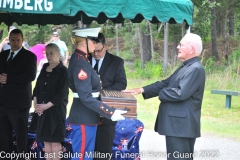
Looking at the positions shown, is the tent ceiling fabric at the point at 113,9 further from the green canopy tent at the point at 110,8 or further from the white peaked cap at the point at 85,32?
the white peaked cap at the point at 85,32

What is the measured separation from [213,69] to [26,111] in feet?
55.0

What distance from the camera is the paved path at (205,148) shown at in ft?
25.8

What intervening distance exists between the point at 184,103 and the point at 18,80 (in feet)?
6.94

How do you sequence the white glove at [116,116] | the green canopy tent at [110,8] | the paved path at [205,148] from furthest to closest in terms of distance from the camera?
the paved path at [205,148]
the white glove at [116,116]
the green canopy tent at [110,8]

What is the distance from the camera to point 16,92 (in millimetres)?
5824

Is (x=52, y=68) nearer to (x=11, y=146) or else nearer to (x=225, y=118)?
A: (x=11, y=146)

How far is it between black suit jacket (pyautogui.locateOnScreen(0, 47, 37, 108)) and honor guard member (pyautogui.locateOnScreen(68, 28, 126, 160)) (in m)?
1.08

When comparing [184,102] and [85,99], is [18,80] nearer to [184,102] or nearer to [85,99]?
[85,99]

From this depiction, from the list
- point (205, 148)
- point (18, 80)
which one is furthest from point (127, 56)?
point (18, 80)

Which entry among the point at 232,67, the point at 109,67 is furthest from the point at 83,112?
the point at 232,67

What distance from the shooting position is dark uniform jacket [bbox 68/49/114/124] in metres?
4.70

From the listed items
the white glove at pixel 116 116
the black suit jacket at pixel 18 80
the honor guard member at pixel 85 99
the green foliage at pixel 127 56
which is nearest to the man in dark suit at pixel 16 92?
the black suit jacket at pixel 18 80

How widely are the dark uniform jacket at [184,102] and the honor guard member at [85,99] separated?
50cm

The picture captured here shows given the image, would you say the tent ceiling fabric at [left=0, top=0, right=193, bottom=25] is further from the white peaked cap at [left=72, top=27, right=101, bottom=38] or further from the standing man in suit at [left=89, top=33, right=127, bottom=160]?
the standing man in suit at [left=89, top=33, right=127, bottom=160]
